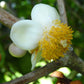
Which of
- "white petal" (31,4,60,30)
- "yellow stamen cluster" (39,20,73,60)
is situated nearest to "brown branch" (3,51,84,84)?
"yellow stamen cluster" (39,20,73,60)

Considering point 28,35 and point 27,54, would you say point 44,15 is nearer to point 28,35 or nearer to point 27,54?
point 28,35

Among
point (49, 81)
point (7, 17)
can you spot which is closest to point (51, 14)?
point (7, 17)

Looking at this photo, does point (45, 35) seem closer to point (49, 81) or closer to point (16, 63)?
point (49, 81)

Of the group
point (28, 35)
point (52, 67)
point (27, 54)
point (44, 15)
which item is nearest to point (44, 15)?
point (44, 15)

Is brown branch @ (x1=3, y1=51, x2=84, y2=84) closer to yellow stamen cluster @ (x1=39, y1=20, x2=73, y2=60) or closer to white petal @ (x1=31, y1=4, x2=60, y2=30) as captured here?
yellow stamen cluster @ (x1=39, y1=20, x2=73, y2=60)

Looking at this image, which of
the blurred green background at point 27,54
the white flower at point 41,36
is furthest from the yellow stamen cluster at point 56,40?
the blurred green background at point 27,54

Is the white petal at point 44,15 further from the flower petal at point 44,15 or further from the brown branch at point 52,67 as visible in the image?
the brown branch at point 52,67
